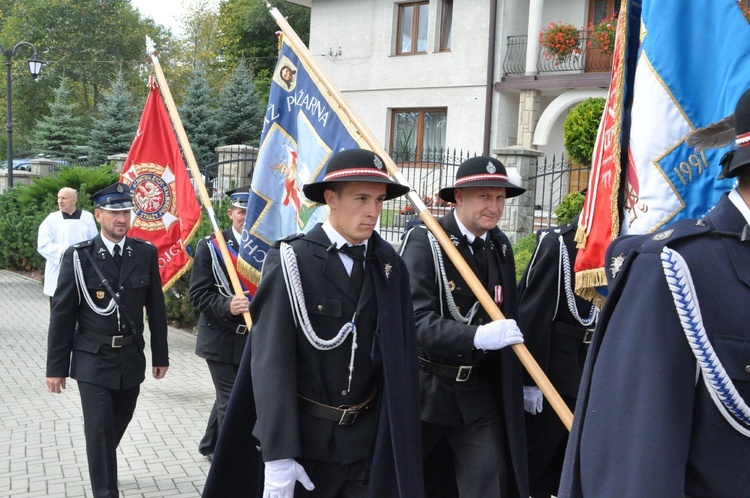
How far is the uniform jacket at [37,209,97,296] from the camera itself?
11211 millimetres

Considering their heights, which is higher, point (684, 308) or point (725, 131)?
point (725, 131)

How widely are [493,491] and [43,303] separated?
12.7m

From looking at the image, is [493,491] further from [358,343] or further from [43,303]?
[43,303]

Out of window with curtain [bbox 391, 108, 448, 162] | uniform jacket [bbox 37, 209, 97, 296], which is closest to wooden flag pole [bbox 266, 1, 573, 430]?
uniform jacket [bbox 37, 209, 97, 296]

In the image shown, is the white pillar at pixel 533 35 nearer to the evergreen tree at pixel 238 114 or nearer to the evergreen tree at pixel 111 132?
the evergreen tree at pixel 238 114

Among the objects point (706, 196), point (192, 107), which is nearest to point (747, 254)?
point (706, 196)

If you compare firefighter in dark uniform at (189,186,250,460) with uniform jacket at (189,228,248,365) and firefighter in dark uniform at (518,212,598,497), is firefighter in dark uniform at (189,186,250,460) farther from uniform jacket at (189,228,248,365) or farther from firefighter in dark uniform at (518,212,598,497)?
firefighter in dark uniform at (518,212,598,497)

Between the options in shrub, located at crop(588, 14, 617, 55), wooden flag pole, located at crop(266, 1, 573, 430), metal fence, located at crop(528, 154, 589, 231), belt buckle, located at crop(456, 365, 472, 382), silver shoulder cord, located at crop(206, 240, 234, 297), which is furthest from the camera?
shrub, located at crop(588, 14, 617, 55)

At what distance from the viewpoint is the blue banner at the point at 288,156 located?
5.46 metres

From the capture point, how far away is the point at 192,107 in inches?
1102

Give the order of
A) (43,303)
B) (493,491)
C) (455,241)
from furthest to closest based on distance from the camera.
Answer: (43,303) → (455,241) → (493,491)

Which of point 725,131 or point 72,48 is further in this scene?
point 72,48

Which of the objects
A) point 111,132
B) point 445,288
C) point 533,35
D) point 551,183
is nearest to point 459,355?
point 445,288

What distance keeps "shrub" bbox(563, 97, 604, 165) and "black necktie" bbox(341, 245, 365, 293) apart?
5.72m
